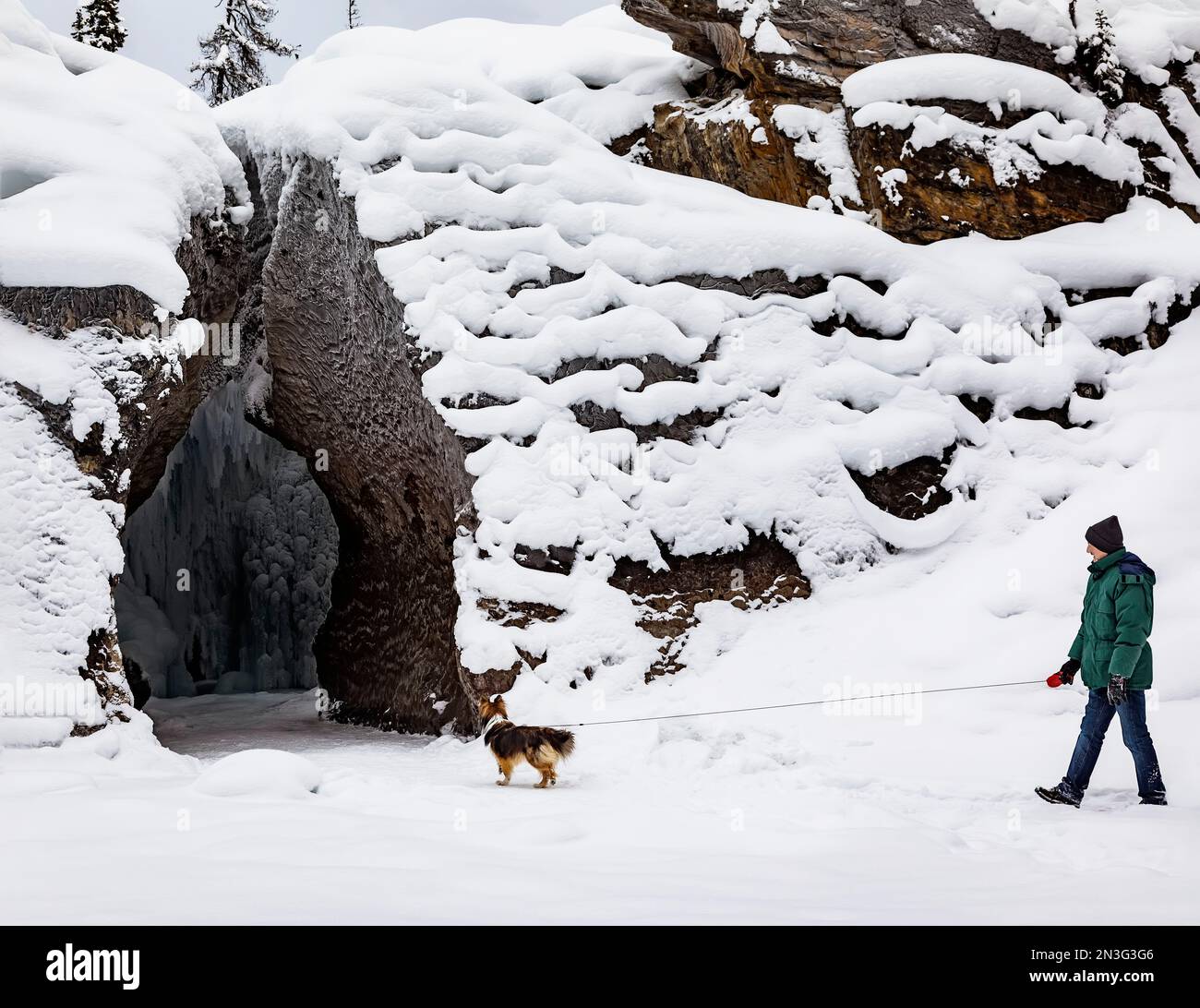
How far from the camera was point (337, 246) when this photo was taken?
9.22 m

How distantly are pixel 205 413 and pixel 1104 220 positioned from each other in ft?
36.9

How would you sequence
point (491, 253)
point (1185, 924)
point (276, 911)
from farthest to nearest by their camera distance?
1. point (491, 253)
2. point (1185, 924)
3. point (276, 911)

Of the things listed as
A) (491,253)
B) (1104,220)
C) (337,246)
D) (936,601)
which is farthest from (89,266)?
(1104,220)

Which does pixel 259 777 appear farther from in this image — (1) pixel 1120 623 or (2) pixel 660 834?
(1) pixel 1120 623

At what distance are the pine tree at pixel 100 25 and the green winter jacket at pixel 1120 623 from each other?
64.8 ft

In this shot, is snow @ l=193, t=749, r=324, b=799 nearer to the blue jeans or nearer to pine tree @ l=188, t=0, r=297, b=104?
the blue jeans

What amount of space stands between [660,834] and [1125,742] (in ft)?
8.56

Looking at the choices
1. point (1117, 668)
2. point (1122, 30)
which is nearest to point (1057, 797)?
point (1117, 668)

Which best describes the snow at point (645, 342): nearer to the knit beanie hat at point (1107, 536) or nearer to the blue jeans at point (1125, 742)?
the knit beanie hat at point (1107, 536)

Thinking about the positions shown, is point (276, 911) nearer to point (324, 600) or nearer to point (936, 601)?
point (936, 601)

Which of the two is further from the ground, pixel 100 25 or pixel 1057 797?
pixel 100 25

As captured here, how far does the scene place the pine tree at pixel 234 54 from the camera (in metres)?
22.2

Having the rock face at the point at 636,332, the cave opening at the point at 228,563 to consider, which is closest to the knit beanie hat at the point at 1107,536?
the rock face at the point at 636,332

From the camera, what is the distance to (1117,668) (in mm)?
5078
